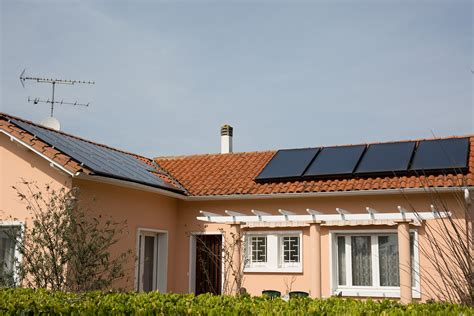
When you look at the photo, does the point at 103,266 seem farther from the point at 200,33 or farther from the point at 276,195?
the point at 200,33

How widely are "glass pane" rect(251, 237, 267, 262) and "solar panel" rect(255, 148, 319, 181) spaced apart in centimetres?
196

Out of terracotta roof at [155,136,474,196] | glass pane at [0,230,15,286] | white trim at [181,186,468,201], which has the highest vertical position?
terracotta roof at [155,136,474,196]

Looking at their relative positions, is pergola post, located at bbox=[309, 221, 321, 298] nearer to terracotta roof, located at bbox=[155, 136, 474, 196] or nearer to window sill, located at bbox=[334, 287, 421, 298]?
terracotta roof, located at bbox=[155, 136, 474, 196]

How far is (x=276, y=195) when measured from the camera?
1664 cm

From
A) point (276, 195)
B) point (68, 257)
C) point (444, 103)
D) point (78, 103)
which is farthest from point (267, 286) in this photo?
point (78, 103)

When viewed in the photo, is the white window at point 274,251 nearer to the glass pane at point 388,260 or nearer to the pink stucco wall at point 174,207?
the pink stucco wall at point 174,207

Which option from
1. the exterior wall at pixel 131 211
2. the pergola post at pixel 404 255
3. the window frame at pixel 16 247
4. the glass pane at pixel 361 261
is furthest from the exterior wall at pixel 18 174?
the pergola post at pixel 404 255

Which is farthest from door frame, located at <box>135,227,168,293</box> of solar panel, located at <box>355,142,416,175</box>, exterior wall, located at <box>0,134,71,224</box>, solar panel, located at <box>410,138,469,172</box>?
solar panel, located at <box>410,138,469,172</box>

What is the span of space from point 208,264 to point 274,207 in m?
3.07

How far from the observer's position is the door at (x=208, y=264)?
59.8 ft

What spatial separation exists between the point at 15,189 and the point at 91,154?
241 centimetres

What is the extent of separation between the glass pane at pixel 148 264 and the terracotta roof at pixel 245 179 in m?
2.06

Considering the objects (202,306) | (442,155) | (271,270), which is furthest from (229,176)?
(202,306)

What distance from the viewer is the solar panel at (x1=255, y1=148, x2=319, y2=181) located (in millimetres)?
17359
